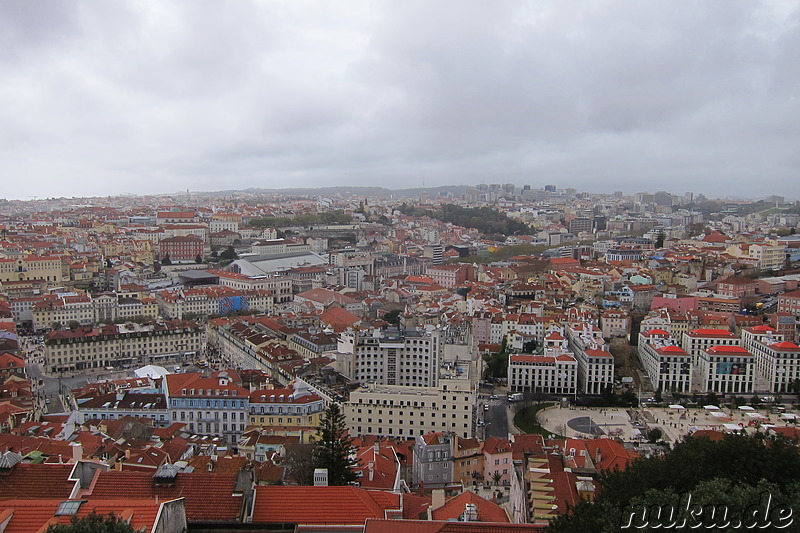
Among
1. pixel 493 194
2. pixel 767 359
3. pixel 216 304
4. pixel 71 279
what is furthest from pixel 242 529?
pixel 493 194

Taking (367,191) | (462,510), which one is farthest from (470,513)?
(367,191)

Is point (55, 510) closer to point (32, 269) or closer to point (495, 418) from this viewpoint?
point (495, 418)

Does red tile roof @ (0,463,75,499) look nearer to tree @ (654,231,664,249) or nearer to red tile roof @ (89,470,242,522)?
red tile roof @ (89,470,242,522)

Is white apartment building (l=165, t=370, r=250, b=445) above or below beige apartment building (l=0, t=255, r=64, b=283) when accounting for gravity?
below

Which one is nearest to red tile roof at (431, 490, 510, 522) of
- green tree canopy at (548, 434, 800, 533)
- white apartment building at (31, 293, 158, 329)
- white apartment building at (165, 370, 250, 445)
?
green tree canopy at (548, 434, 800, 533)

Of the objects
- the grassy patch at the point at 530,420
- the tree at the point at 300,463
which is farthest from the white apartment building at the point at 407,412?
the tree at the point at 300,463

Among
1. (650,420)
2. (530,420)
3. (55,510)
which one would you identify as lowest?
(650,420)

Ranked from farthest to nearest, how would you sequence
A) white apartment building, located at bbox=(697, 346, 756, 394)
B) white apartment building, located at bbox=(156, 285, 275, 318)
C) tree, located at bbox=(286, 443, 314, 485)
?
1. white apartment building, located at bbox=(156, 285, 275, 318)
2. white apartment building, located at bbox=(697, 346, 756, 394)
3. tree, located at bbox=(286, 443, 314, 485)
